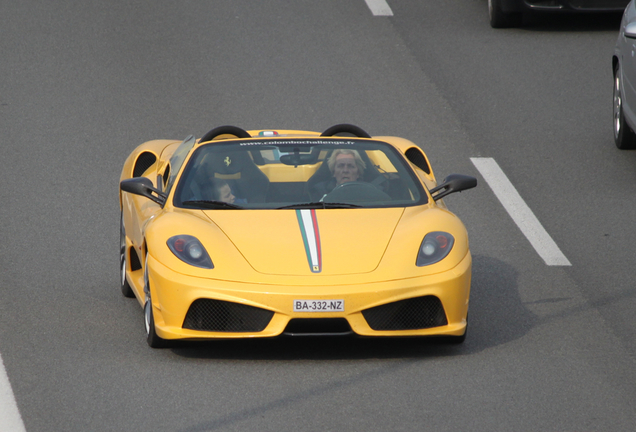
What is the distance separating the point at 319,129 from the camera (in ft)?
40.7

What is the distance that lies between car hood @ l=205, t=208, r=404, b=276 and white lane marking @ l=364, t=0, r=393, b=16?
995 centimetres

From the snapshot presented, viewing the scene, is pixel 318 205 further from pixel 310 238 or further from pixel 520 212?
pixel 520 212

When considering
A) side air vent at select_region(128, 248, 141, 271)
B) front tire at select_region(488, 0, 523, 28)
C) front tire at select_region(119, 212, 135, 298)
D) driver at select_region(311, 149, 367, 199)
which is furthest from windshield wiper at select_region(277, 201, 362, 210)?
front tire at select_region(488, 0, 523, 28)

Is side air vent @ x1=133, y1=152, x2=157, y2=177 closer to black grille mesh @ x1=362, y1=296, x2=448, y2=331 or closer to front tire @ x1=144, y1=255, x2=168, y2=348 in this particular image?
front tire @ x1=144, y1=255, x2=168, y2=348

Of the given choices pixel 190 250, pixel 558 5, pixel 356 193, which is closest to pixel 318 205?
pixel 356 193

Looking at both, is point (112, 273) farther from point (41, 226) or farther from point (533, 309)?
point (533, 309)

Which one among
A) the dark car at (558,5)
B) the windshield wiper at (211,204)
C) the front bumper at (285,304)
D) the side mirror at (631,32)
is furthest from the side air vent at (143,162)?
the dark car at (558,5)

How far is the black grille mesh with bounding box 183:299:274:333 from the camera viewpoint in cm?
614

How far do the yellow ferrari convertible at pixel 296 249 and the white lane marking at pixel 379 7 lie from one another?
915 centimetres

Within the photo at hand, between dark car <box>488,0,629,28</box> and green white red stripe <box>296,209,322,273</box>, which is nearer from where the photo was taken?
green white red stripe <box>296,209,322,273</box>

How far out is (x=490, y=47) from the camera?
604 inches

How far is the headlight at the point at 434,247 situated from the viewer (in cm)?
644

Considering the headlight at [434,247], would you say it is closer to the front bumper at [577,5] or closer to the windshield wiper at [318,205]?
the windshield wiper at [318,205]

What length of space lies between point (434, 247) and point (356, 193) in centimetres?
92
